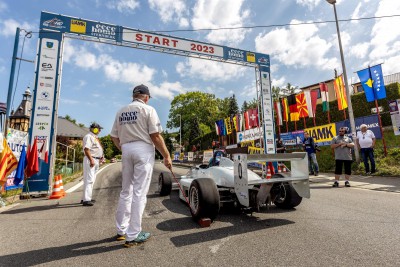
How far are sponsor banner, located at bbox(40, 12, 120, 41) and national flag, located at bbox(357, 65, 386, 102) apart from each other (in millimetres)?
11347

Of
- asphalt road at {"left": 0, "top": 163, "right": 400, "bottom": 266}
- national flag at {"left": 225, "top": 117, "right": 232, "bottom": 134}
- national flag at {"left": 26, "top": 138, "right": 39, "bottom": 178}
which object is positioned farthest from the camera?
national flag at {"left": 225, "top": 117, "right": 232, "bottom": 134}

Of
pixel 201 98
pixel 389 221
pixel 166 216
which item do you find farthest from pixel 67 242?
pixel 201 98

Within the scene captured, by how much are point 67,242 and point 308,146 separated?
9.50 m

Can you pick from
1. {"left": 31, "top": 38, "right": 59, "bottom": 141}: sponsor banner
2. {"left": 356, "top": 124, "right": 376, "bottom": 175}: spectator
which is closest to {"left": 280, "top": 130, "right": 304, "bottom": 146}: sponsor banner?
{"left": 356, "top": 124, "right": 376, "bottom": 175}: spectator

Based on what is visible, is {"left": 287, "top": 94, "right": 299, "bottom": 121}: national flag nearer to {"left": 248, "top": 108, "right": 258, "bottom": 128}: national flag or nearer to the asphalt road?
{"left": 248, "top": 108, "right": 258, "bottom": 128}: national flag

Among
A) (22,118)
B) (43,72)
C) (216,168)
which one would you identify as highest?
(22,118)

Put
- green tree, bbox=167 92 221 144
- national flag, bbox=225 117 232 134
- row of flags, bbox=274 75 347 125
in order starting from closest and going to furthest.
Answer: row of flags, bbox=274 75 347 125 → national flag, bbox=225 117 232 134 → green tree, bbox=167 92 221 144

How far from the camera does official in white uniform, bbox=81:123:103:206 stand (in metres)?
5.10

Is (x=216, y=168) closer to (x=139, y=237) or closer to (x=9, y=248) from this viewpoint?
(x=139, y=237)

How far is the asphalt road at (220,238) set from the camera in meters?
2.33

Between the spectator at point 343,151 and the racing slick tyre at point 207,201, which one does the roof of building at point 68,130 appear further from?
the racing slick tyre at point 207,201

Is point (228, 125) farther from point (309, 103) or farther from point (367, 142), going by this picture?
point (367, 142)

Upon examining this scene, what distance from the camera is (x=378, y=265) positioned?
6.91 ft

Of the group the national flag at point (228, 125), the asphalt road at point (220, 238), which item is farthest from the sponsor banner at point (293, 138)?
the asphalt road at point (220, 238)
